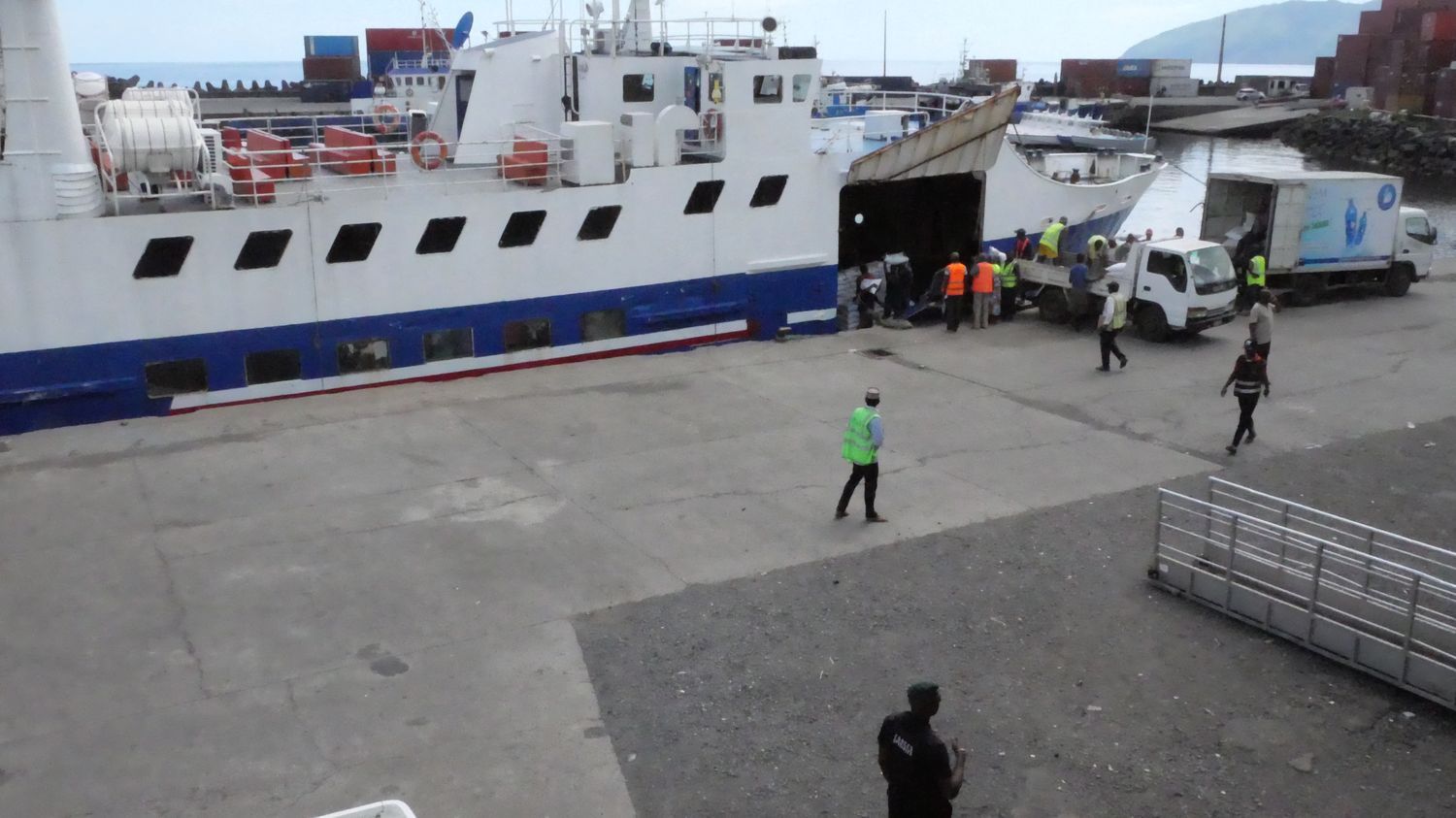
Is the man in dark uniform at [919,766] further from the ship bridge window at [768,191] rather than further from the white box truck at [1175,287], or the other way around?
the white box truck at [1175,287]

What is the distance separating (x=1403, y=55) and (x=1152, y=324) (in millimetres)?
73307

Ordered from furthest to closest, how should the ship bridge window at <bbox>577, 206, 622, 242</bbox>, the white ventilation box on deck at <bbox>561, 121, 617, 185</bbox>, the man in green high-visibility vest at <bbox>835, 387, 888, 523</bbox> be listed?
the ship bridge window at <bbox>577, 206, 622, 242</bbox>, the white ventilation box on deck at <bbox>561, 121, 617, 185</bbox>, the man in green high-visibility vest at <bbox>835, 387, 888, 523</bbox>

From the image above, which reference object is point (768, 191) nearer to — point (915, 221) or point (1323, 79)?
point (915, 221)

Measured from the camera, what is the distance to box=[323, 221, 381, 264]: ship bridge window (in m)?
15.8

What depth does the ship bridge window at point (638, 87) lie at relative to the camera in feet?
63.9

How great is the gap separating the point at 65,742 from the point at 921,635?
20.2ft

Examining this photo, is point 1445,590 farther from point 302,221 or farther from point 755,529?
point 302,221

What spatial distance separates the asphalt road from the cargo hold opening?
1240 centimetres

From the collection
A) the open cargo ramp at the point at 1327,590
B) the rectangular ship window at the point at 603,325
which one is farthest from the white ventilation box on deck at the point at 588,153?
the open cargo ramp at the point at 1327,590

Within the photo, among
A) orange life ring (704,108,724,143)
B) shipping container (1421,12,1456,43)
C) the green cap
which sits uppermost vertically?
shipping container (1421,12,1456,43)

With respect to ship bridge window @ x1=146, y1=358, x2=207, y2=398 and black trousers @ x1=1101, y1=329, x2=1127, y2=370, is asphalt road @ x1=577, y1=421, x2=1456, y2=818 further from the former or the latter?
ship bridge window @ x1=146, y1=358, x2=207, y2=398

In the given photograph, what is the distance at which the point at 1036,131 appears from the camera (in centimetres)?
5888

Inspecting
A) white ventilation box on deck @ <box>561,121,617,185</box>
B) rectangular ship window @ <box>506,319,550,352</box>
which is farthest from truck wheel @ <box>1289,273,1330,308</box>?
rectangular ship window @ <box>506,319,550,352</box>

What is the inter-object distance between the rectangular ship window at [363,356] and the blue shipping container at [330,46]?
3138 inches
